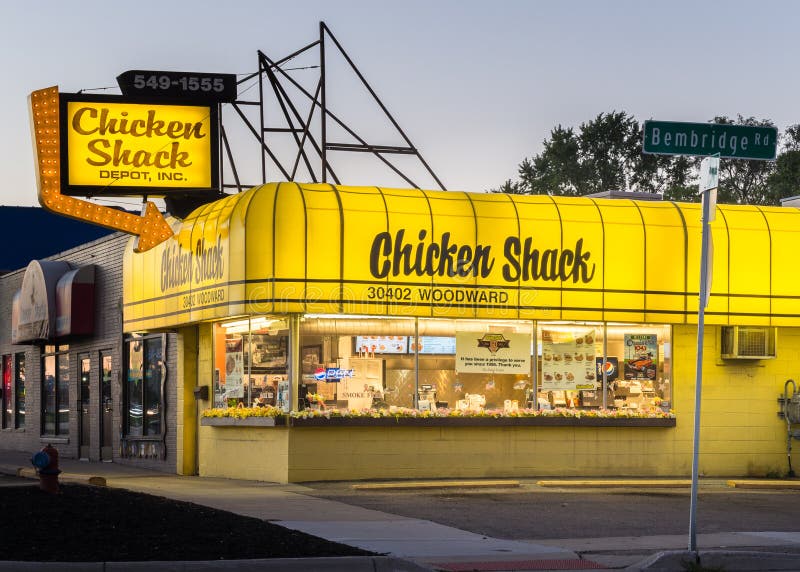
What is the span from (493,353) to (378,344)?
2.07 metres

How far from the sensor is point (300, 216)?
20.8 metres

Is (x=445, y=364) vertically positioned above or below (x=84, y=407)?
above

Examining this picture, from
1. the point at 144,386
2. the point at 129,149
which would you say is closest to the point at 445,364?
the point at 129,149

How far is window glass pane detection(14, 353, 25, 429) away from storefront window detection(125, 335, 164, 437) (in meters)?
10.5

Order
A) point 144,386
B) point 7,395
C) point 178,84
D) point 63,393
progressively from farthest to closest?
point 7,395
point 63,393
point 144,386
point 178,84

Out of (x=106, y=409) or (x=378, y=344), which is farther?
(x=106, y=409)

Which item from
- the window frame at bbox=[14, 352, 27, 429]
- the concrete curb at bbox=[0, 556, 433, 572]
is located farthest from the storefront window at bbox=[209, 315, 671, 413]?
the window frame at bbox=[14, 352, 27, 429]

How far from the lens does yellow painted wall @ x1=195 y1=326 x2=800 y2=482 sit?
21.5 m

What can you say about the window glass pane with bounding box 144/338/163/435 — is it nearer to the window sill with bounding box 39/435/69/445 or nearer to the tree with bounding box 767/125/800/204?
the window sill with bounding box 39/435/69/445

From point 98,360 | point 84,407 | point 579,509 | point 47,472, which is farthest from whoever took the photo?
point 84,407

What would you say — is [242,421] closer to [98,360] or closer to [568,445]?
[568,445]

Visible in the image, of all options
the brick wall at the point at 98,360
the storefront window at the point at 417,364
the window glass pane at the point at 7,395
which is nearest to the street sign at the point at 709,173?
the storefront window at the point at 417,364

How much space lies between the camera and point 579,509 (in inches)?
701

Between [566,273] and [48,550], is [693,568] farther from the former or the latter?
[566,273]
